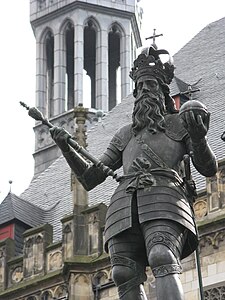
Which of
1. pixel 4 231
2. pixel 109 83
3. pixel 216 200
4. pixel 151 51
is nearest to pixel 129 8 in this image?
pixel 109 83

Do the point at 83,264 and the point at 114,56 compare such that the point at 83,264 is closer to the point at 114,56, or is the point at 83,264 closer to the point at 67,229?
the point at 67,229

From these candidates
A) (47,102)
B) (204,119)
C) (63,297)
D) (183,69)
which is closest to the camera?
(204,119)

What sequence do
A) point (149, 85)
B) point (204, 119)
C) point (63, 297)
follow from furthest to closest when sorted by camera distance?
point (63, 297), point (149, 85), point (204, 119)

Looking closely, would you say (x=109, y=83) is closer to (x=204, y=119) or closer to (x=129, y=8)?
(x=129, y=8)

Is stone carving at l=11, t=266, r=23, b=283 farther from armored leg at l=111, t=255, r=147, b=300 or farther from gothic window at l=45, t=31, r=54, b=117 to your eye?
gothic window at l=45, t=31, r=54, b=117

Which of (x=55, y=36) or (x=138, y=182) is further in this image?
(x=55, y=36)

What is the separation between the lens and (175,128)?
849cm

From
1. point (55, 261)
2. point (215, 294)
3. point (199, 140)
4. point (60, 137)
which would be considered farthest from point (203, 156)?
point (55, 261)

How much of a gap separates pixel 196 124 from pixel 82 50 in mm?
35450

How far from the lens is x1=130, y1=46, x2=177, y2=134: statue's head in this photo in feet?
27.9

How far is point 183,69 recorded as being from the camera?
27766 mm

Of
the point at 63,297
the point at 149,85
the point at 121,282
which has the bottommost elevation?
the point at 121,282

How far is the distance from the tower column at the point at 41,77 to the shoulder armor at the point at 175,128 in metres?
33.6

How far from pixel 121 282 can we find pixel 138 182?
0.68 metres
